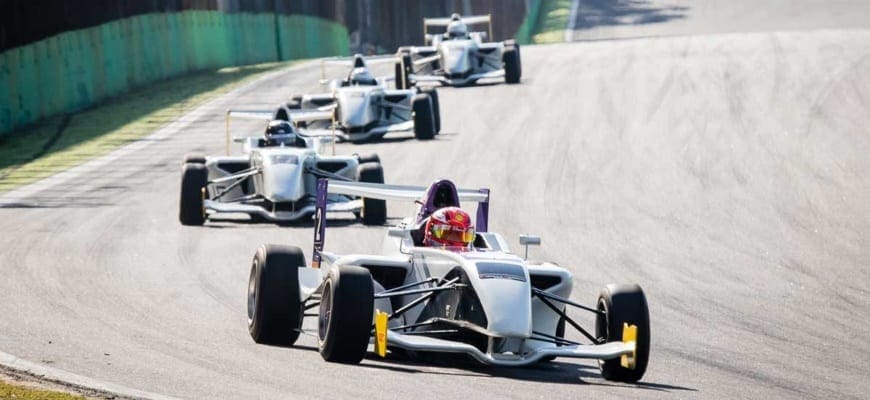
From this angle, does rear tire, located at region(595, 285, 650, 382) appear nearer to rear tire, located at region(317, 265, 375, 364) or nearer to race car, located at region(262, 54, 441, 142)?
rear tire, located at region(317, 265, 375, 364)

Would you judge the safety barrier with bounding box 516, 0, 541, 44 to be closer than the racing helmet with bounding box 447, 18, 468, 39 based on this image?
No

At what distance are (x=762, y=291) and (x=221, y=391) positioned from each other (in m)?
8.23

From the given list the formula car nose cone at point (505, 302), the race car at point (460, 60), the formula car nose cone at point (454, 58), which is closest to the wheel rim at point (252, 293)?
the formula car nose cone at point (505, 302)

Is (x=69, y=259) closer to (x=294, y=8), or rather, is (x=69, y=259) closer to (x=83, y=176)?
(x=83, y=176)

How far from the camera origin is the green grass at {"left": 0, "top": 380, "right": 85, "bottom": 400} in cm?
847

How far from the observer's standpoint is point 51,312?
42.4 ft

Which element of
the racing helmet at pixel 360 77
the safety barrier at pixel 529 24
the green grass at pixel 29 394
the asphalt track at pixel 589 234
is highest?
the green grass at pixel 29 394

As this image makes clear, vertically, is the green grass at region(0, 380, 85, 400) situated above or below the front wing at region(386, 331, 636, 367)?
above

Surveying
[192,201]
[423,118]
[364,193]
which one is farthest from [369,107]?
[364,193]

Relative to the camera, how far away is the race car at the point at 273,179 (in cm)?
1986

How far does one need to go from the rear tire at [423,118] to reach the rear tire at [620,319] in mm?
17959

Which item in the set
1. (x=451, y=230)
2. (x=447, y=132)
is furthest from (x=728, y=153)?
(x=451, y=230)

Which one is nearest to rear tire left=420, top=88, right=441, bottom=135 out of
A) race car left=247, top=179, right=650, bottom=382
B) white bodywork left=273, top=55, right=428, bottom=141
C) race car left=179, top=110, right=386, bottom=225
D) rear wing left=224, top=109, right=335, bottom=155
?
white bodywork left=273, top=55, right=428, bottom=141

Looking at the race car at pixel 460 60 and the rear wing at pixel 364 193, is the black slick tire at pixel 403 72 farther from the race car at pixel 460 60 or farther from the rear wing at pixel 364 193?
the rear wing at pixel 364 193
